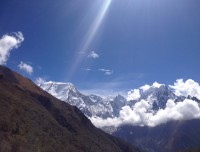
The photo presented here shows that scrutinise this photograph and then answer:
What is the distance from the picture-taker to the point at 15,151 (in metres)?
200

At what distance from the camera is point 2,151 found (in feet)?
619

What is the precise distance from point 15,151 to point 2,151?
38.4ft
